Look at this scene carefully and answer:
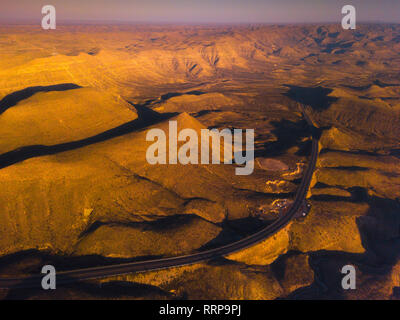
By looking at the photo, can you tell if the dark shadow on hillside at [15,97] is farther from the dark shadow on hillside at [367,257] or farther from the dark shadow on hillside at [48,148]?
the dark shadow on hillside at [367,257]

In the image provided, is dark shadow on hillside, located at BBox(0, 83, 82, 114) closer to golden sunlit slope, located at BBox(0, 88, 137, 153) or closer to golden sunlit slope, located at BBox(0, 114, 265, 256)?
golden sunlit slope, located at BBox(0, 88, 137, 153)

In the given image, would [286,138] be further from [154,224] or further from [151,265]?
[151,265]

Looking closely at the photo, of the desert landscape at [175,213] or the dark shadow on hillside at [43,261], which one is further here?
the desert landscape at [175,213]

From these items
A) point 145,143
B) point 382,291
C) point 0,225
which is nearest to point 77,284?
point 0,225

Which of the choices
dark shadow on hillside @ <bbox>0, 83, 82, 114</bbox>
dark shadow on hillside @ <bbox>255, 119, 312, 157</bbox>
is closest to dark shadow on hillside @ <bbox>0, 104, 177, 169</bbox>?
dark shadow on hillside @ <bbox>0, 83, 82, 114</bbox>

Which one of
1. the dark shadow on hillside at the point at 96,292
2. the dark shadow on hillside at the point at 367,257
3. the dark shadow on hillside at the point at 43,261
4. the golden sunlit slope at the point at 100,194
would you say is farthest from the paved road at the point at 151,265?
the dark shadow on hillside at the point at 367,257

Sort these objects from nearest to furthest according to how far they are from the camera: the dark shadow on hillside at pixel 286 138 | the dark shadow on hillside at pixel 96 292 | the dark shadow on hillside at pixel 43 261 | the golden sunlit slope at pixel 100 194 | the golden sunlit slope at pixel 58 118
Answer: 1. the dark shadow on hillside at pixel 96 292
2. the dark shadow on hillside at pixel 43 261
3. the golden sunlit slope at pixel 100 194
4. the golden sunlit slope at pixel 58 118
5. the dark shadow on hillside at pixel 286 138

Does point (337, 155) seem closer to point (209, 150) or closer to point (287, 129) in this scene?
point (287, 129)

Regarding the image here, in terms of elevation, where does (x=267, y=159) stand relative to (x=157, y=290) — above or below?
above

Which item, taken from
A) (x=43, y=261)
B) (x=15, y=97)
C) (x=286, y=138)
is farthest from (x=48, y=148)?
(x=286, y=138)
